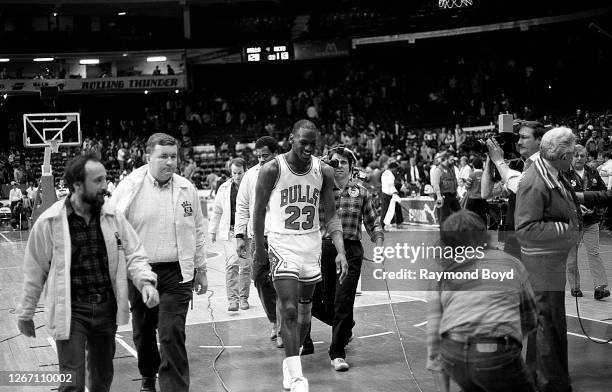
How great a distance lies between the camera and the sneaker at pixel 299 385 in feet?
20.1

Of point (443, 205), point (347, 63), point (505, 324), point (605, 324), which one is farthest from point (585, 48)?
point (505, 324)

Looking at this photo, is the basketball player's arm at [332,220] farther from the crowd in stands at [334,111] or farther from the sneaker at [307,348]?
the crowd in stands at [334,111]

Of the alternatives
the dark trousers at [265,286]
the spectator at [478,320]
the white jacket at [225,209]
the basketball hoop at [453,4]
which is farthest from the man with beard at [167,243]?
the basketball hoop at [453,4]

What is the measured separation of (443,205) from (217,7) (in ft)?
103

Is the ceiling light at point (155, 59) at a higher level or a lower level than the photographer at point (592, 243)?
higher

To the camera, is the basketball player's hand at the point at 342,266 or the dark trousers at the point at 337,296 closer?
the basketball player's hand at the point at 342,266

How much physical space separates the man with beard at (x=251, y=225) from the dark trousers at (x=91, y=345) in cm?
281

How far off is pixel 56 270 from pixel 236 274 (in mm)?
5144

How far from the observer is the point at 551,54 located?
34094 millimetres

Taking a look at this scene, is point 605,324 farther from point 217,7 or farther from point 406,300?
point 217,7

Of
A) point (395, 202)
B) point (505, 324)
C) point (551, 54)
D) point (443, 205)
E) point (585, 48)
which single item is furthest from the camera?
point (551, 54)

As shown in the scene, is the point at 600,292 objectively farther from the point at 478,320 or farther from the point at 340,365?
the point at 478,320

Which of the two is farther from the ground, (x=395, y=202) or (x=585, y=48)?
(x=585, y=48)

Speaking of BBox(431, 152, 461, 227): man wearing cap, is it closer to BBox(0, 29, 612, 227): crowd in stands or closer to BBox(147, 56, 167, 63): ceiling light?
BBox(0, 29, 612, 227): crowd in stands
